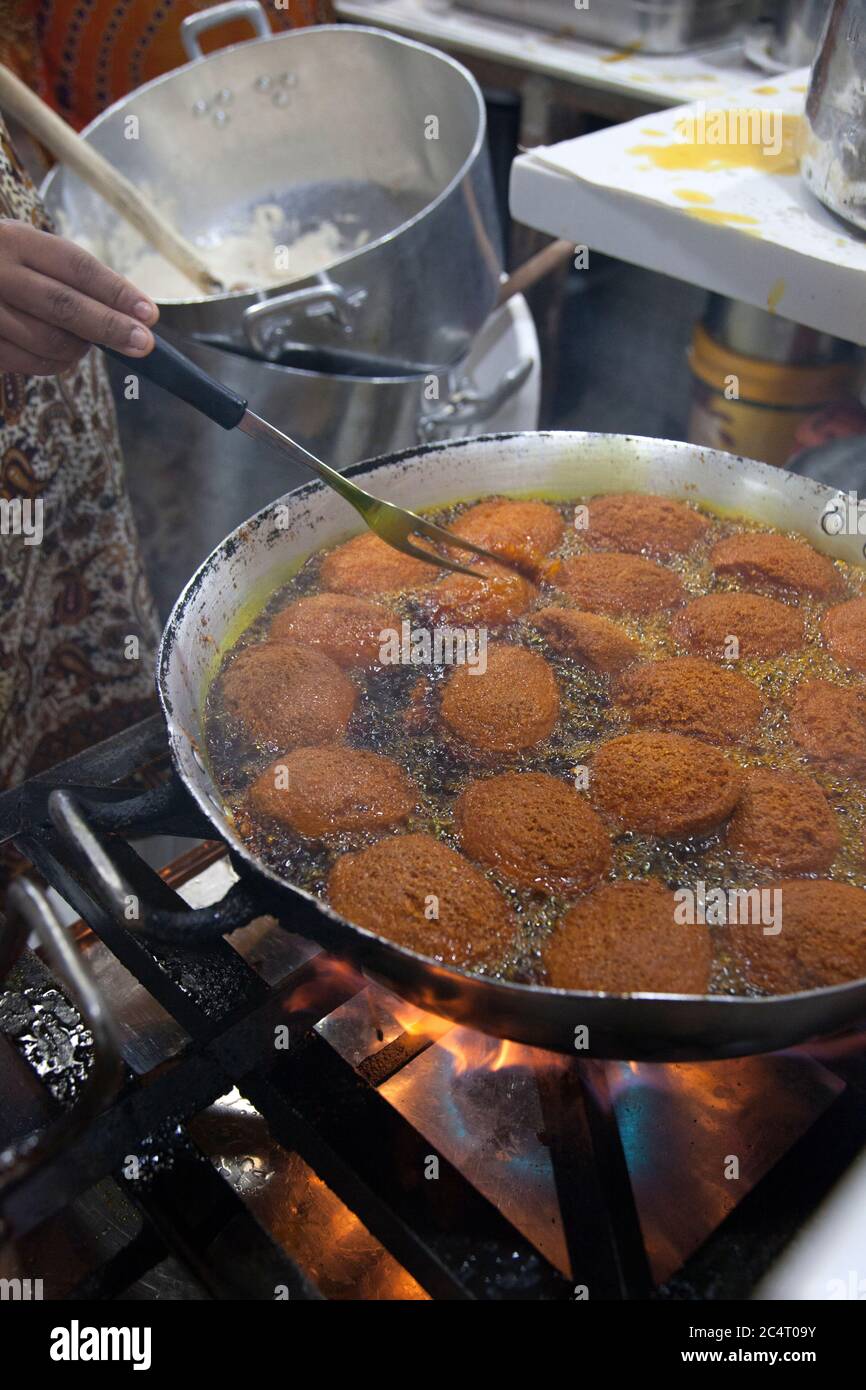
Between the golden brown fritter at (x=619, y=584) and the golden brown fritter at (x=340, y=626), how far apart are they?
0.99 ft

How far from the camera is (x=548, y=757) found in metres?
1.30

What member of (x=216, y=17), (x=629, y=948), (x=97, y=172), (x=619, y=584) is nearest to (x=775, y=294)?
(x=619, y=584)

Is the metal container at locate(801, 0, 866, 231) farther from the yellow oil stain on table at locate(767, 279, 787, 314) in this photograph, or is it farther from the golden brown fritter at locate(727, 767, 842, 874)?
the golden brown fritter at locate(727, 767, 842, 874)

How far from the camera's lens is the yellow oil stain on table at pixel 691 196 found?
67.7 inches

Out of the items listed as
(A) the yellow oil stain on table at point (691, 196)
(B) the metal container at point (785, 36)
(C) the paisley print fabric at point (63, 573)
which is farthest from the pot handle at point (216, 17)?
(B) the metal container at point (785, 36)

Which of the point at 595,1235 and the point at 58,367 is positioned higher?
the point at 58,367

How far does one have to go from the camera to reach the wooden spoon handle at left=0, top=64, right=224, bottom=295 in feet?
6.40

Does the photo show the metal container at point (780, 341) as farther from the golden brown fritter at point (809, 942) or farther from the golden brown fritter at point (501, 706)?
the golden brown fritter at point (809, 942)

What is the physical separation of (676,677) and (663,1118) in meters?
0.58

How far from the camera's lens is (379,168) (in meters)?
2.88

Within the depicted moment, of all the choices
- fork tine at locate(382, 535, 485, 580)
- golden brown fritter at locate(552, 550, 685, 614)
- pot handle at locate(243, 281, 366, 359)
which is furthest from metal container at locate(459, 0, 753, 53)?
fork tine at locate(382, 535, 485, 580)
